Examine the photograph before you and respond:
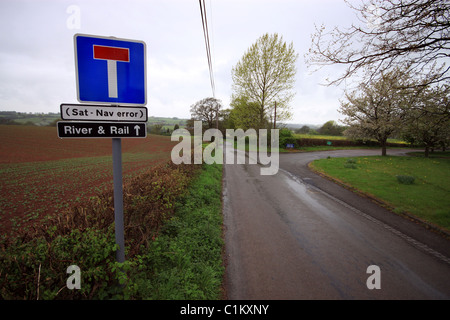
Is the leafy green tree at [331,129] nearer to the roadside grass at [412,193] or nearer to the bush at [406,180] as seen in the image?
Answer: the roadside grass at [412,193]

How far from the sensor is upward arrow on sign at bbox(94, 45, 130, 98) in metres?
2.17

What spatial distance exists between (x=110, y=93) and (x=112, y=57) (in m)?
0.43

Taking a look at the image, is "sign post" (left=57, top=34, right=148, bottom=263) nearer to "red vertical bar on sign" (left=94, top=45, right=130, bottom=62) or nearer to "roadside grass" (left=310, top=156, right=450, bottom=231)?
"red vertical bar on sign" (left=94, top=45, right=130, bottom=62)

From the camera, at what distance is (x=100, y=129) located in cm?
205

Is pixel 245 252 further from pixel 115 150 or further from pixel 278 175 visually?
pixel 278 175

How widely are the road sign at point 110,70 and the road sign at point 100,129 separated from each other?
285mm

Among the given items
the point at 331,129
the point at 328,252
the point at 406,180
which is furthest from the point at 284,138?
the point at 331,129

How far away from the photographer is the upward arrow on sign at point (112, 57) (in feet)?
7.11

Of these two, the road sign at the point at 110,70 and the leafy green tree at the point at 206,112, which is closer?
the road sign at the point at 110,70

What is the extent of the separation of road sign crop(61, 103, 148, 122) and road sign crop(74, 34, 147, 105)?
13cm

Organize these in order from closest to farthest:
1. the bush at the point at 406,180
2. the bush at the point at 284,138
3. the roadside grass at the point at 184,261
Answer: the roadside grass at the point at 184,261 → the bush at the point at 406,180 → the bush at the point at 284,138

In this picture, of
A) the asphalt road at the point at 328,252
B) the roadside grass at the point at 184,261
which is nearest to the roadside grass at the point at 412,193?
the asphalt road at the point at 328,252

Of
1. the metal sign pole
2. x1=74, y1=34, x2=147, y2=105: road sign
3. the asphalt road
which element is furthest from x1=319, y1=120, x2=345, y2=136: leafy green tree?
the metal sign pole
